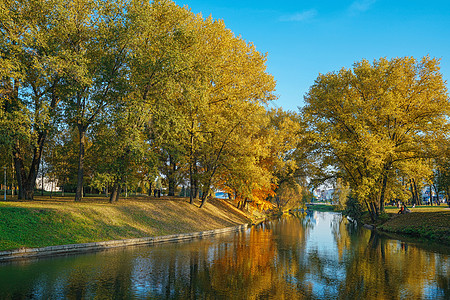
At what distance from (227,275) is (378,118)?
31.3 meters

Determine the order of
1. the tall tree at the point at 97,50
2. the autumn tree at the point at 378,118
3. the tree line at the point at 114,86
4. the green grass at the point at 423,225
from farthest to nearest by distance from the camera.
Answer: the autumn tree at the point at 378,118, the green grass at the point at 423,225, the tall tree at the point at 97,50, the tree line at the point at 114,86

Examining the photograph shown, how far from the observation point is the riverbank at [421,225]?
1101 inches

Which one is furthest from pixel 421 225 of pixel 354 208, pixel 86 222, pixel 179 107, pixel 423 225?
pixel 86 222

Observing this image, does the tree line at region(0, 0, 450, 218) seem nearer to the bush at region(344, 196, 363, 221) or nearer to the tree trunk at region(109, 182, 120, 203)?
the tree trunk at region(109, 182, 120, 203)

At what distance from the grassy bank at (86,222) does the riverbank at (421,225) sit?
57.4 ft

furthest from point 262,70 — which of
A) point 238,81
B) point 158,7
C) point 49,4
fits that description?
point 49,4

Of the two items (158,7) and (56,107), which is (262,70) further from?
(56,107)

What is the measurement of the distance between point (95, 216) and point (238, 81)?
19304mm

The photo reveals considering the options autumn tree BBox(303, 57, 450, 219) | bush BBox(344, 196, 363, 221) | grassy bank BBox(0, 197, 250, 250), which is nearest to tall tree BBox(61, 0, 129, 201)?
grassy bank BBox(0, 197, 250, 250)

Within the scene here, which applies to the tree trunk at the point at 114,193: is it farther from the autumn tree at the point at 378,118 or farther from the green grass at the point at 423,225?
the green grass at the point at 423,225

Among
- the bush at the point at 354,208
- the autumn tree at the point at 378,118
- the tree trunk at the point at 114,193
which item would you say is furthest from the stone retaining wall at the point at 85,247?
the bush at the point at 354,208

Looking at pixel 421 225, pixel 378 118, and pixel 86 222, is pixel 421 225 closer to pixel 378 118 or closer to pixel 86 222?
pixel 378 118

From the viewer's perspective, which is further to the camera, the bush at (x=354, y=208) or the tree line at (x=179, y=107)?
the bush at (x=354, y=208)

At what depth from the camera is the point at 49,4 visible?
24.8 m
